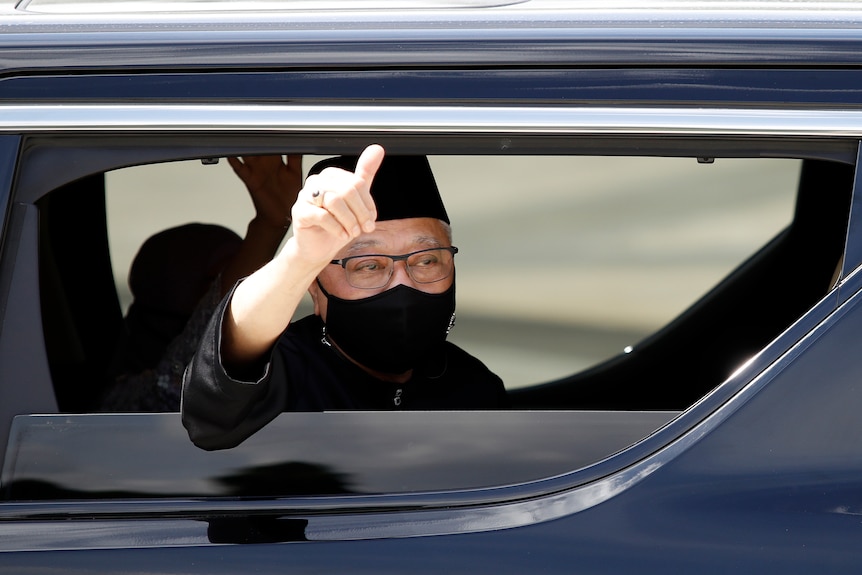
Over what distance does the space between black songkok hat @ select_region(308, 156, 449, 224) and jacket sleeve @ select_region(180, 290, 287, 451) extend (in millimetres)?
488

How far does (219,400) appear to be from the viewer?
1632 mm

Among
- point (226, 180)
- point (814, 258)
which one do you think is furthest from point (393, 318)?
point (226, 180)

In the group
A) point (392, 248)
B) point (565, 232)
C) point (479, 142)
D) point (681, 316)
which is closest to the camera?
point (479, 142)

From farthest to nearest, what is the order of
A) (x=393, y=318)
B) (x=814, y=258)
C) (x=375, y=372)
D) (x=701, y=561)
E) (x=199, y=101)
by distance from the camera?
(x=814, y=258)
(x=375, y=372)
(x=393, y=318)
(x=199, y=101)
(x=701, y=561)

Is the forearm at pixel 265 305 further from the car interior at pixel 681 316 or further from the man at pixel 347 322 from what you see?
the car interior at pixel 681 316

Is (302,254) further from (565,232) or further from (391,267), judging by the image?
(565,232)

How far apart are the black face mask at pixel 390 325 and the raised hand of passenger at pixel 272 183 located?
48cm

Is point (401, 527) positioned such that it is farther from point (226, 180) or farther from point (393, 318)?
point (226, 180)

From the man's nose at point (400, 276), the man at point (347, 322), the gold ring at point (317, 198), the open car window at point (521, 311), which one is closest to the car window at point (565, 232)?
the open car window at point (521, 311)

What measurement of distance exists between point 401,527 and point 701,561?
0.40 m

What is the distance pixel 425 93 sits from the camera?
4.97ft

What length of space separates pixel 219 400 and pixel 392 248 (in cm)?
58

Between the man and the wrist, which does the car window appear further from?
the man

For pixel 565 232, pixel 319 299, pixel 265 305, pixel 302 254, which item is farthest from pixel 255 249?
pixel 565 232
